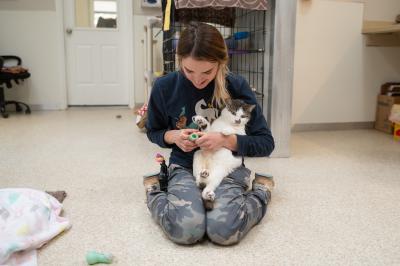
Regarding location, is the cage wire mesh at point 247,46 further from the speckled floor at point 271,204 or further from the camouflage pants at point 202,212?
the camouflage pants at point 202,212

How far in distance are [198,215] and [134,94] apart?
3262 mm

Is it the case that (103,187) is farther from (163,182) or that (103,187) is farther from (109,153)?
(109,153)

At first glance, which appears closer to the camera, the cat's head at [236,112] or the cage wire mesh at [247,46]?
the cat's head at [236,112]

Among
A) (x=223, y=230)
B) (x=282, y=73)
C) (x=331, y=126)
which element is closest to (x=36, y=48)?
(x=282, y=73)

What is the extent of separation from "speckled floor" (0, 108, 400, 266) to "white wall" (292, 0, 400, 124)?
0.84 ft

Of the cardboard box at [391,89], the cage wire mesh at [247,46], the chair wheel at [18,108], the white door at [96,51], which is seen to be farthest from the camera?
the white door at [96,51]

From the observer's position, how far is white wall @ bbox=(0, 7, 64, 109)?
3.85m

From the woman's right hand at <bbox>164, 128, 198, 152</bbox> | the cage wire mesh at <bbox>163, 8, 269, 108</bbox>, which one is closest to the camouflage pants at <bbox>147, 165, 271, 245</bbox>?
the woman's right hand at <bbox>164, 128, 198, 152</bbox>

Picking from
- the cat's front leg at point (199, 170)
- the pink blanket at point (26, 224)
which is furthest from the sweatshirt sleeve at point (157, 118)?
the pink blanket at point (26, 224)

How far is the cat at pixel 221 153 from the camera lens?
1249mm

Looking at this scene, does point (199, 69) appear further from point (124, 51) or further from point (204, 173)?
point (124, 51)

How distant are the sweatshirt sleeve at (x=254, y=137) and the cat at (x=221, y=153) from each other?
0.11 ft

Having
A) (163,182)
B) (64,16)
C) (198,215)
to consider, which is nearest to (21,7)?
(64,16)

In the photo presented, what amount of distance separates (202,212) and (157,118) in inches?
15.8
